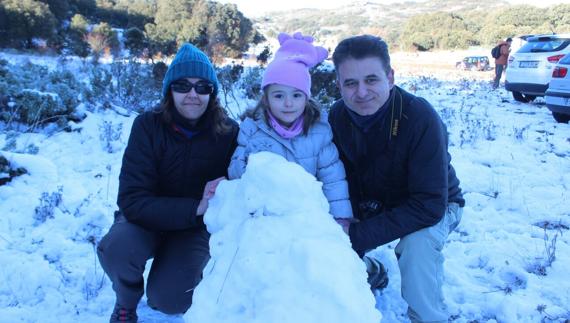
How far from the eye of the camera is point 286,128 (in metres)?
2.39

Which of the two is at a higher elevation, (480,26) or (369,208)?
(369,208)

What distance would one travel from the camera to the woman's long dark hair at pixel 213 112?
7.98ft

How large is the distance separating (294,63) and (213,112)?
563 mm

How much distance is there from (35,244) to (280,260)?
2.42 m

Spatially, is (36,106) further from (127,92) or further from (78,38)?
(78,38)

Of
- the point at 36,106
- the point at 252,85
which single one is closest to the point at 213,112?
the point at 36,106

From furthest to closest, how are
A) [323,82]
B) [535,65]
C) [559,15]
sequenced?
[559,15]
[535,65]
[323,82]

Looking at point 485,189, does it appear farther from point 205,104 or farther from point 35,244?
point 35,244

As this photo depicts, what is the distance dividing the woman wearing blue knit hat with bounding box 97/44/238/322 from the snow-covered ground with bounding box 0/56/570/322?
29cm

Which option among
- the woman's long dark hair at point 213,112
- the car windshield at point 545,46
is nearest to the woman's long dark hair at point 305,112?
the woman's long dark hair at point 213,112

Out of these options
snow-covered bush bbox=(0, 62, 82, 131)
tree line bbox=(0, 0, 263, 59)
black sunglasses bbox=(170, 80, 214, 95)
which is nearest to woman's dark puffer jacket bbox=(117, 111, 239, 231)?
black sunglasses bbox=(170, 80, 214, 95)

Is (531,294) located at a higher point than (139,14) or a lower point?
lower

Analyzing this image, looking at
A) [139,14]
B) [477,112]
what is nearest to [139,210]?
[477,112]

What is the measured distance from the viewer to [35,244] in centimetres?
306
